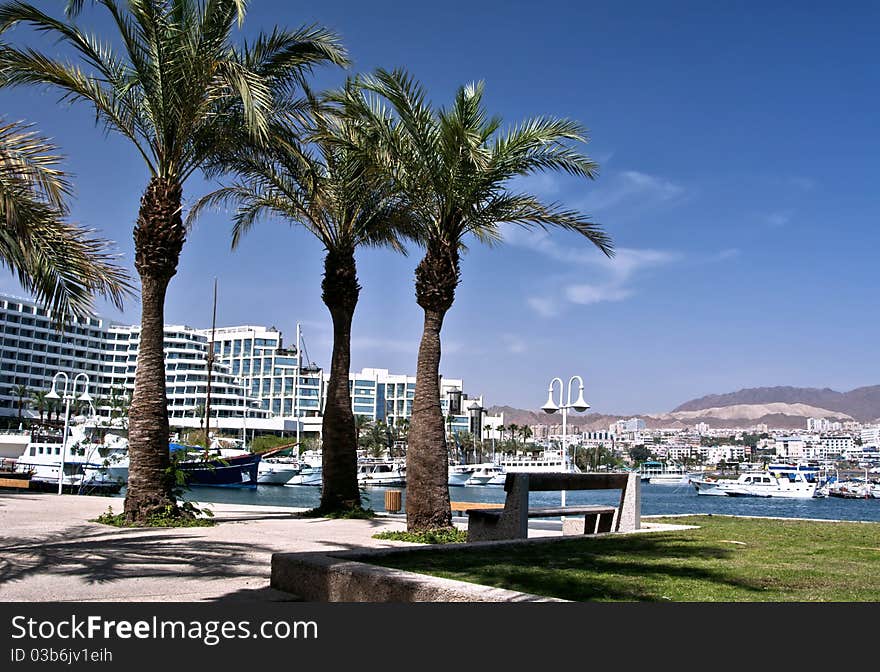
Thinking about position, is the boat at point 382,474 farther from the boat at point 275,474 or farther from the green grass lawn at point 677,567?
the green grass lawn at point 677,567

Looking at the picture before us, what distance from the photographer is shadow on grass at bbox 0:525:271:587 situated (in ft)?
24.4

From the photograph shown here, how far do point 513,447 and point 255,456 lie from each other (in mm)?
114545

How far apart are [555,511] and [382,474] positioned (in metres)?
95.7

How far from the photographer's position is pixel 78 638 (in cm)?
445

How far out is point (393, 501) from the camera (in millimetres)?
19359

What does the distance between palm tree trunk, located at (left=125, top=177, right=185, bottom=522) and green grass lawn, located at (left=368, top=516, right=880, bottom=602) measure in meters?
6.81

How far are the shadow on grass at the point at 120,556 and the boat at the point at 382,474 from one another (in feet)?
270

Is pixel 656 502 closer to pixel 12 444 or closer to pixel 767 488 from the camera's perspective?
pixel 767 488

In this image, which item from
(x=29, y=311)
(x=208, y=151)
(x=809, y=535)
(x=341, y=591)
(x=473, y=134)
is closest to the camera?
(x=341, y=591)

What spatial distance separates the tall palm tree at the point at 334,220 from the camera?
49.6 ft

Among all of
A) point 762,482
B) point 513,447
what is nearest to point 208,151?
point 762,482

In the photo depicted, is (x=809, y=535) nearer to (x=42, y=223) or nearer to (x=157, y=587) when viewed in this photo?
(x=157, y=587)

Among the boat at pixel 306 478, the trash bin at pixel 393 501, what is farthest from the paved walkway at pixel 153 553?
the boat at pixel 306 478

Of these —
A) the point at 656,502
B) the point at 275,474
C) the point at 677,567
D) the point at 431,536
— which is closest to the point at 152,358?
the point at 431,536
